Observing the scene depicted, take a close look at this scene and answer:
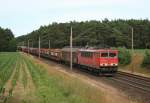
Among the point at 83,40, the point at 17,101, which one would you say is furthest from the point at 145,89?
the point at 83,40

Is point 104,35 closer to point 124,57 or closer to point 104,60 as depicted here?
point 124,57

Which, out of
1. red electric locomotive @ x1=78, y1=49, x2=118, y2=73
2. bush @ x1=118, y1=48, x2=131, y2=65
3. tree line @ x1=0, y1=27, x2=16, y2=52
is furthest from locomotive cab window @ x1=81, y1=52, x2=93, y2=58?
tree line @ x1=0, y1=27, x2=16, y2=52

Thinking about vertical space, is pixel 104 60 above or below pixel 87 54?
below

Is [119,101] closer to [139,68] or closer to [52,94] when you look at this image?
[52,94]

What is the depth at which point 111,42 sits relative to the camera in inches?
4126

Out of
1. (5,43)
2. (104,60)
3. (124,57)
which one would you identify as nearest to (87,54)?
(104,60)

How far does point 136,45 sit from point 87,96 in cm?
9218

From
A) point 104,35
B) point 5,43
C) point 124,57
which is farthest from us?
point 5,43

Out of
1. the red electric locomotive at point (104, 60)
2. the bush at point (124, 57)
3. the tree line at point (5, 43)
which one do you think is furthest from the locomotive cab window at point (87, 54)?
the tree line at point (5, 43)

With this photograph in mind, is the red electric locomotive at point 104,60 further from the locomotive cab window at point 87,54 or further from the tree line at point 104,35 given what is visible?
the tree line at point 104,35

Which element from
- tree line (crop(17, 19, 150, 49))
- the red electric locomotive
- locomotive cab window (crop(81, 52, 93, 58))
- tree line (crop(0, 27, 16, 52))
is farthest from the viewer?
tree line (crop(0, 27, 16, 52))

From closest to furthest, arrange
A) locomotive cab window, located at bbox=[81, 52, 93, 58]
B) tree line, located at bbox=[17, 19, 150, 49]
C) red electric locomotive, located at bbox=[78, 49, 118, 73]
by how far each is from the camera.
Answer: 1. red electric locomotive, located at bbox=[78, 49, 118, 73]
2. locomotive cab window, located at bbox=[81, 52, 93, 58]
3. tree line, located at bbox=[17, 19, 150, 49]

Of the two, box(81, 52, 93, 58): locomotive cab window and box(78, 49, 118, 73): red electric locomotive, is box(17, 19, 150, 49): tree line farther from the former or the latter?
box(78, 49, 118, 73): red electric locomotive

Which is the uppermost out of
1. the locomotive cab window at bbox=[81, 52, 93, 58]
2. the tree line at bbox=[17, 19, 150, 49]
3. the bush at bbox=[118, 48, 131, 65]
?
the tree line at bbox=[17, 19, 150, 49]
